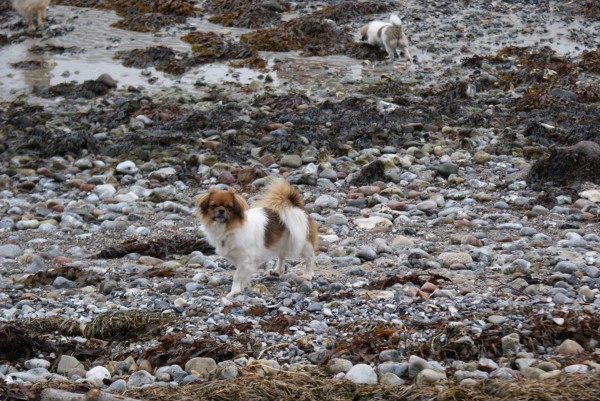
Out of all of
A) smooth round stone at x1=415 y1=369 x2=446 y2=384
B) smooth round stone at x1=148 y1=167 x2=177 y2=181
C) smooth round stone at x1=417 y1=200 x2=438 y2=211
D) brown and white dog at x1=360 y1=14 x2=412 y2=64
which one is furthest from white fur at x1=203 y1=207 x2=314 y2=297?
brown and white dog at x1=360 y1=14 x2=412 y2=64

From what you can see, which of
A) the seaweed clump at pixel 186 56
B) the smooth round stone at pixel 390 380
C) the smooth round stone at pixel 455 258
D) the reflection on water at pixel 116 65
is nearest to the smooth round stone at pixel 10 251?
the smooth round stone at pixel 455 258

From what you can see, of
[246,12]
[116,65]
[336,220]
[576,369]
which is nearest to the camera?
[576,369]

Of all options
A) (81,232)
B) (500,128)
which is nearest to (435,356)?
(81,232)

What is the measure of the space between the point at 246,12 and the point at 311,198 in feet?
33.5

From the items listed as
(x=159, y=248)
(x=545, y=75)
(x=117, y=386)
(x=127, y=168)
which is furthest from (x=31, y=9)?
(x=117, y=386)

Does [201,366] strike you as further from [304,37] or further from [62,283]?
[304,37]

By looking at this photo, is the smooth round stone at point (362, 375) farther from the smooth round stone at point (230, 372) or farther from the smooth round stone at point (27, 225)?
the smooth round stone at point (27, 225)

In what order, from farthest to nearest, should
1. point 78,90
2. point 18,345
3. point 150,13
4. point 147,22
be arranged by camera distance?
point 150,13, point 147,22, point 78,90, point 18,345

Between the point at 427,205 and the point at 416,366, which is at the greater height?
the point at 416,366

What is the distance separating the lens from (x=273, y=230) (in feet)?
22.7

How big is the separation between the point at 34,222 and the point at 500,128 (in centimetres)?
593

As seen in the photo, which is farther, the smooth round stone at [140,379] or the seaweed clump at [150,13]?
the seaweed clump at [150,13]

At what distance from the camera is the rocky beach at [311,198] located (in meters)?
4.99

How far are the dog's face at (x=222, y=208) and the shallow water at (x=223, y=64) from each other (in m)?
7.72
